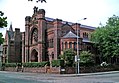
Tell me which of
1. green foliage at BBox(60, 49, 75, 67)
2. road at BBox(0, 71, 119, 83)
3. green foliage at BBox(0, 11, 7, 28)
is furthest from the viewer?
green foliage at BBox(60, 49, 75, 67)

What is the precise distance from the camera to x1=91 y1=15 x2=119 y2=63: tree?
66625 mm

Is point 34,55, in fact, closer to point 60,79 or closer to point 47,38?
point 47,38

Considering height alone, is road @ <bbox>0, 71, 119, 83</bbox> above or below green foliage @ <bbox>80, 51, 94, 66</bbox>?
below

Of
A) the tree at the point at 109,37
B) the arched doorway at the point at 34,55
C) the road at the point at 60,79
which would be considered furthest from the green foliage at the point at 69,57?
the arched doorway at the point at 34,55

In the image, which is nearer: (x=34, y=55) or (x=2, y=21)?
(x=2, y=21)

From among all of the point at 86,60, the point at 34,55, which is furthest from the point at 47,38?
the point at 86,60

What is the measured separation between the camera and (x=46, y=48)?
250 feet

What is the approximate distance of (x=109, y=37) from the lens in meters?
67.8

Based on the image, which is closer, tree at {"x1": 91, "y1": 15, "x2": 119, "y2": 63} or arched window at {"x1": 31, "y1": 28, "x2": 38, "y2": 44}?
tree at {"x1": 91, "y1": 15, "x2": 119, "y2": 63}

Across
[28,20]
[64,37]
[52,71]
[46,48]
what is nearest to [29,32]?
[28,20]

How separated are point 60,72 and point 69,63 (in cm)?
387

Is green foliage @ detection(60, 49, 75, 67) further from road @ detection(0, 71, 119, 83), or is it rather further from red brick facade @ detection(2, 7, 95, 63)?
road @ detection(0, 71, 119, 83)

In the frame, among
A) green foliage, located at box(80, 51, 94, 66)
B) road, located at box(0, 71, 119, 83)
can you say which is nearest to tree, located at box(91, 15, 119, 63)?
green foliage, located at box(80, 51, 94, 66)

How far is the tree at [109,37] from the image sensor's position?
66.6 meters
